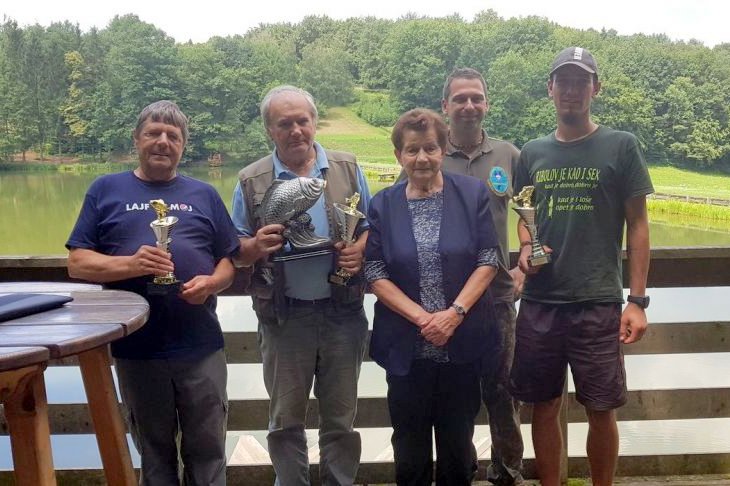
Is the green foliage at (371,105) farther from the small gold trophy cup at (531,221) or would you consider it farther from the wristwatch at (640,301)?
the wristwatch at (640,301)

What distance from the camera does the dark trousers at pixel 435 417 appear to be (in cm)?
201

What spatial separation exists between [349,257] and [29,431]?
1.01 m

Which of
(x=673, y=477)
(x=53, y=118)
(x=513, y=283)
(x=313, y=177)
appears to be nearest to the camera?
(x=313, y=177)

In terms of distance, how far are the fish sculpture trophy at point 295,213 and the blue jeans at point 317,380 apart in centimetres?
20

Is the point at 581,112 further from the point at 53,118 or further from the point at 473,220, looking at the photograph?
the point at 53,118

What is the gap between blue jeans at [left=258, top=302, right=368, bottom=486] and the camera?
85.7 inches

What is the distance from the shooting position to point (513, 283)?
235 cm

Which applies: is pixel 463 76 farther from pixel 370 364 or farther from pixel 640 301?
pixel 370 364

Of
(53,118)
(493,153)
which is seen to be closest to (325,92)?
(493,153)

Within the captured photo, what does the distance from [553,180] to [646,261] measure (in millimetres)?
415

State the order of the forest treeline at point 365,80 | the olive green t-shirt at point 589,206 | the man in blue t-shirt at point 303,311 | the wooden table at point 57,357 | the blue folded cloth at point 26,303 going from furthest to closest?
1. the forest treeline at point 365,80
2. the man in blue t-shirt at point 303,311
3. the olive green t-shirt at point 589,206
4. the blue folded cloth at point 26,303
5. the wooden table at point 57,357

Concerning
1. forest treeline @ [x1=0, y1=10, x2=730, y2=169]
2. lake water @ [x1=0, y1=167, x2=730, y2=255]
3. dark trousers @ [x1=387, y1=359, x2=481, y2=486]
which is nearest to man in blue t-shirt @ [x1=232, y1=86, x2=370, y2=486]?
dark trousers @ [x1=387, y1=359, x2=481, y2=486]

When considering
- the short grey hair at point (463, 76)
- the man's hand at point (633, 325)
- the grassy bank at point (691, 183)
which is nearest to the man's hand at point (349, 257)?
the short grey hair at point (463, 76)

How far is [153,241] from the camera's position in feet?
6.45
